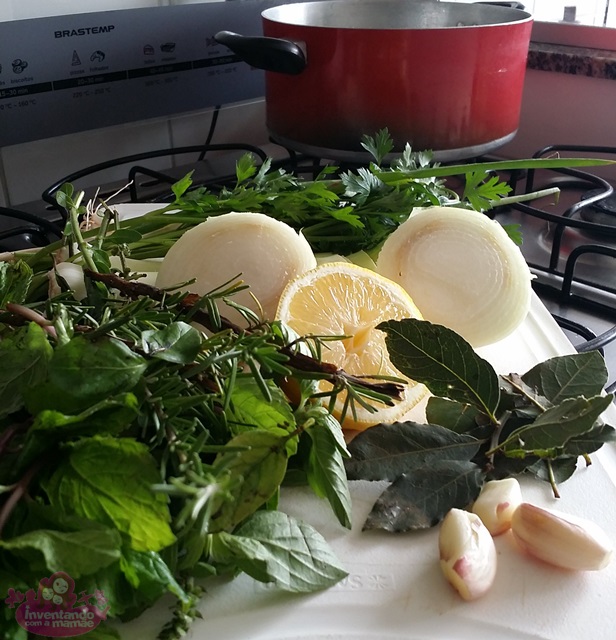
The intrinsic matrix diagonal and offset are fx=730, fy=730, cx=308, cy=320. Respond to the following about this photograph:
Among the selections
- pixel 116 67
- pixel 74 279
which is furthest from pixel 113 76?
pixel 74 279

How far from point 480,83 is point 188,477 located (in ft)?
2.09

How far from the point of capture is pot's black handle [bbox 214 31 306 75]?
76 cm

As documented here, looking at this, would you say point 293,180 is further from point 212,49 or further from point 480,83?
point 212,49

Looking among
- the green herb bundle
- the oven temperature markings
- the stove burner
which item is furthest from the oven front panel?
the stove burner

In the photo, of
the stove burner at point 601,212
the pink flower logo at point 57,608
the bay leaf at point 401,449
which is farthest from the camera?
the stove burner at point 601,212

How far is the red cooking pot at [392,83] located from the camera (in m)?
0.76

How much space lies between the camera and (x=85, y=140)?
36.1 inches

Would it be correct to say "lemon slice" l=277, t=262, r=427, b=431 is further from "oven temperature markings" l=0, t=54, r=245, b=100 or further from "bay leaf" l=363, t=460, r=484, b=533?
"oven temperature markings" l=0, t=54, r=245, b=100

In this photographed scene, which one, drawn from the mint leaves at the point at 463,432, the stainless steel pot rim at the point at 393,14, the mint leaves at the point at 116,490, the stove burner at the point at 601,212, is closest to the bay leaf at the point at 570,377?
the mint leaves at the point at 463,432

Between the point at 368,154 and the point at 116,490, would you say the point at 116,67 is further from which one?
A: the point at 116,490

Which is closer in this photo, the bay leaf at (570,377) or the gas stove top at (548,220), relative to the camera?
the bay leaf at (570,377)

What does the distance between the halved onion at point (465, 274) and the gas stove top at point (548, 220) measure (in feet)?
0.29

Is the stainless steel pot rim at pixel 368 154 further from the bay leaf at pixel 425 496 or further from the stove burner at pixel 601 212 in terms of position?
the bay leaf at pixel 425 496

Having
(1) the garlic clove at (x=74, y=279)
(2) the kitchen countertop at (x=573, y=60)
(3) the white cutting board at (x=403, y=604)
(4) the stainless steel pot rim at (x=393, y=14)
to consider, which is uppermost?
(4) the stainless steel pot rim at (x=393, y=14)
